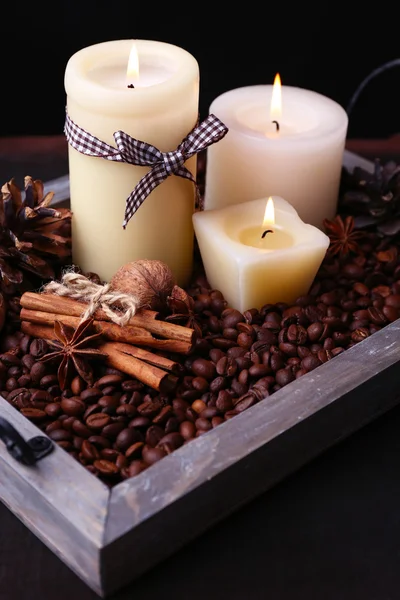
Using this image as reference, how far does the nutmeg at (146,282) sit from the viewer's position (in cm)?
125

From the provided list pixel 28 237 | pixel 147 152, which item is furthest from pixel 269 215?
pixel 28 237

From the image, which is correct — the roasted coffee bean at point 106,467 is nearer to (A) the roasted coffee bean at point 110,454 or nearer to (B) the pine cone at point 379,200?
(A) the roasted coffee bean at point 110,454

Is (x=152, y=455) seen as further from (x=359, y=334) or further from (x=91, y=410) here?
(x=359, y=334)

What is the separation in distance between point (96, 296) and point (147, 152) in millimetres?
204

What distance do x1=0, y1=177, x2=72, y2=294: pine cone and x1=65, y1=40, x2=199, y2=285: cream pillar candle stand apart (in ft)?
0.11

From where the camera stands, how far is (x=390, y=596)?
106cm

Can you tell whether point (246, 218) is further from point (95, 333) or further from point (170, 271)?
point (95, 333)

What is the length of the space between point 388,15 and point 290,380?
1.32m

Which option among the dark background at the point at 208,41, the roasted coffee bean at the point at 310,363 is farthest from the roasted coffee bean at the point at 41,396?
the dark background at the point at 208,41

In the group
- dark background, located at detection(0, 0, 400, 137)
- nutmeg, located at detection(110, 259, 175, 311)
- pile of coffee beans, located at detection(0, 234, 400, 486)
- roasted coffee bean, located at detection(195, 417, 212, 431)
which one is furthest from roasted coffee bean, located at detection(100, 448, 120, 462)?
dark background, located at detection(0, 0, 400, 137)

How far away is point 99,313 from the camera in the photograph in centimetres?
124

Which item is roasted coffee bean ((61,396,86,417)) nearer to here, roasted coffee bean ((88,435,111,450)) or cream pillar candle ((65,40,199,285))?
roasted coffee bean ((88,435,111,450))

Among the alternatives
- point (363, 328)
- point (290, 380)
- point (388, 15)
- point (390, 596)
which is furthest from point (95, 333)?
point (388, 15)

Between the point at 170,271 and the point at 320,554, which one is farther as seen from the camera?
the point at 170,271
